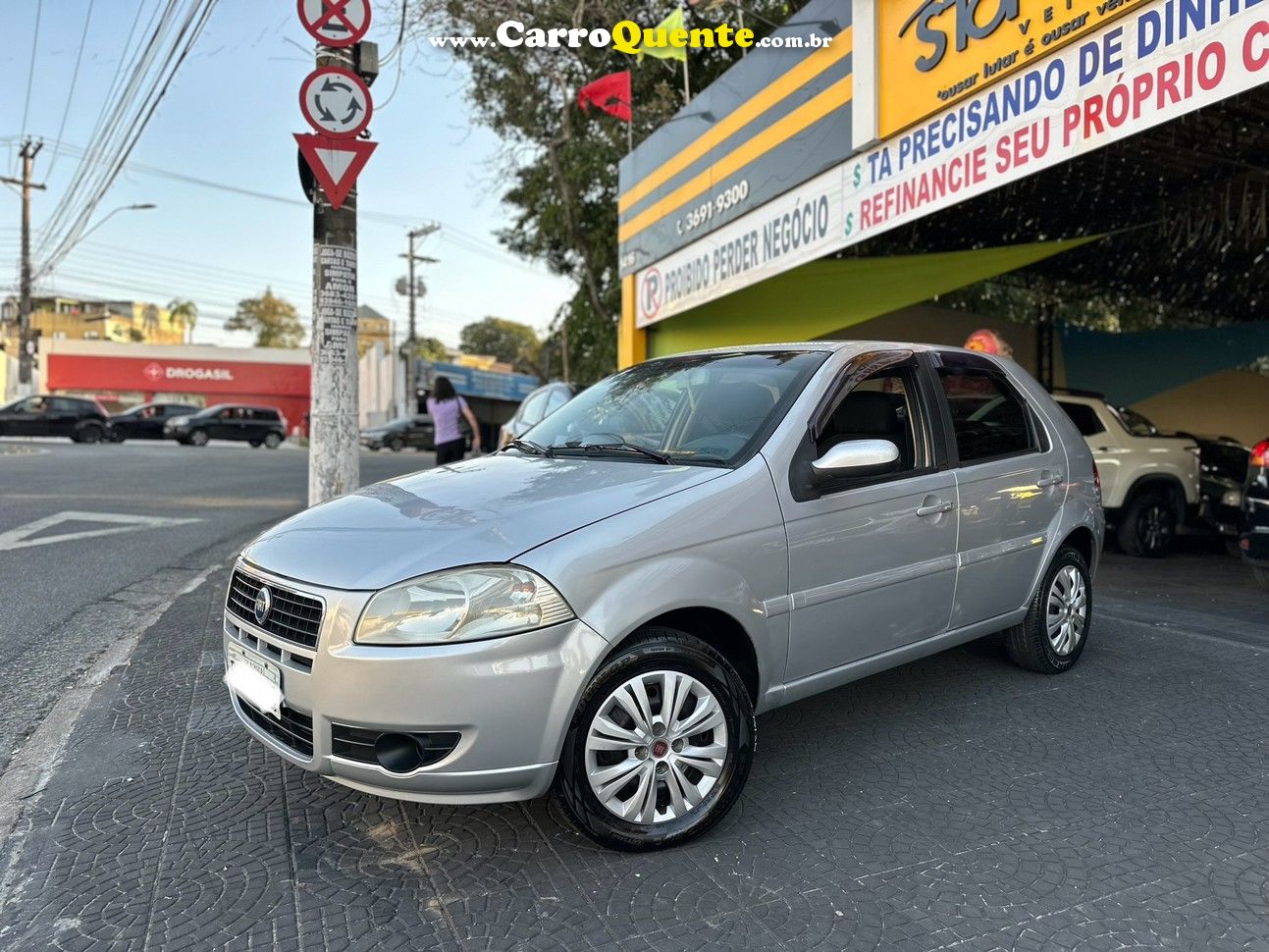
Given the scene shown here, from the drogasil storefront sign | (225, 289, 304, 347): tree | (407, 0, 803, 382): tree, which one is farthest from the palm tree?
(407, 0, 803, 382): tree

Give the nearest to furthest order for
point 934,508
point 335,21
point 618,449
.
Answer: point 618,449 < point 934,508 < point 335,21

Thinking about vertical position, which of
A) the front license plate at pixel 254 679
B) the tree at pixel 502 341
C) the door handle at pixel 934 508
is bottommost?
the front license plate at pixel 254 679

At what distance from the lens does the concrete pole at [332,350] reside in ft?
21.3

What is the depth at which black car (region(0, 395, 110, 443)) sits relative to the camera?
27.6m

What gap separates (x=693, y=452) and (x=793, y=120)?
7065 mm

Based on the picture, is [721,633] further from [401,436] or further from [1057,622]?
[401,436]

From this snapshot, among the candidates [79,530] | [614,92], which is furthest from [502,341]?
[79,530]

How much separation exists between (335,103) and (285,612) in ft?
15.1

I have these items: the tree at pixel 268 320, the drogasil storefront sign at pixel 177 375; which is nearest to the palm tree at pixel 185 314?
the tree at pixel 268 320

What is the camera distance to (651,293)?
13.2 m

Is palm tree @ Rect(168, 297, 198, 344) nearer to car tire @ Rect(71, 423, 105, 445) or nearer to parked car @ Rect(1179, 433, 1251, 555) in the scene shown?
car tire @ Rect(71, 423, 105, 445)

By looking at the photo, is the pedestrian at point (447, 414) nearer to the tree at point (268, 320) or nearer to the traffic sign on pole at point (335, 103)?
the traffic sign on pole at point (335, 103)

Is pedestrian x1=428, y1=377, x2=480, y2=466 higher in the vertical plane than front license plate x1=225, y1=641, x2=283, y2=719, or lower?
higher

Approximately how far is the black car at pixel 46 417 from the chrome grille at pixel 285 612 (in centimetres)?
2941
